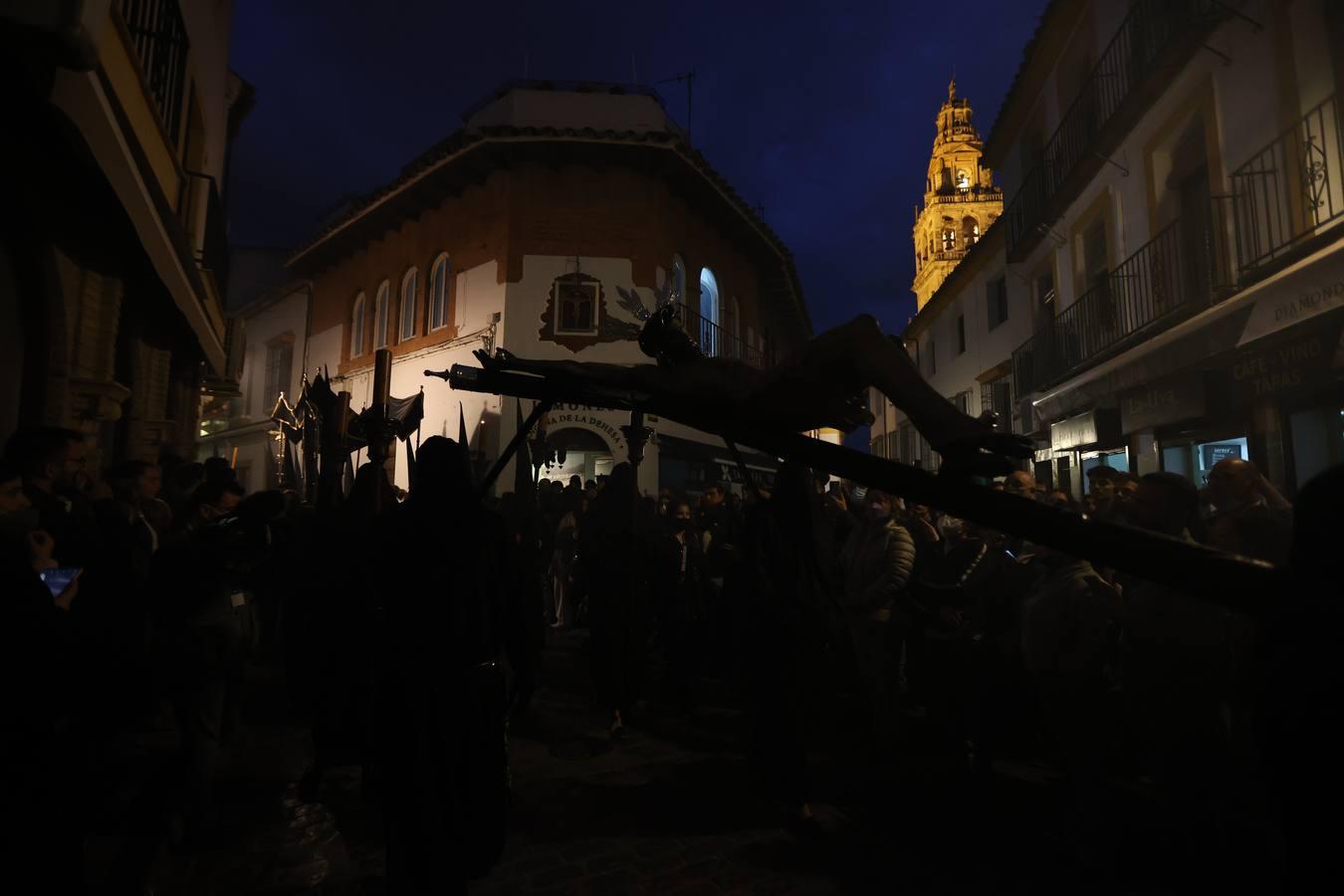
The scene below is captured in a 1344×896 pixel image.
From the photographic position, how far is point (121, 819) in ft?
6.76

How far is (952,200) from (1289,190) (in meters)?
46.5

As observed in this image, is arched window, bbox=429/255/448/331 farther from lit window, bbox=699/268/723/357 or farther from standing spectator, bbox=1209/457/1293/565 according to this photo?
standing spectator, bbox=1209/457/1293/565

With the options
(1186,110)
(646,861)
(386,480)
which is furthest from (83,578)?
(1186,110)

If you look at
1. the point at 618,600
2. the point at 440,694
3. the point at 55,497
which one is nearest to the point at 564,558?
the point at 618,600

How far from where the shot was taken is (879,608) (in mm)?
5625

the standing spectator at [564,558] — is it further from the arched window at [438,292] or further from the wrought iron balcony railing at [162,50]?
the arched window at [438,292]

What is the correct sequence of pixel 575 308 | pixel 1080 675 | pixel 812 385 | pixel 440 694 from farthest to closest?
pixel 575 308 → pixel 1080 675 → pixel 440 694 → pixel 812 385

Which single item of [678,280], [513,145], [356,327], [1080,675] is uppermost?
[513,145]

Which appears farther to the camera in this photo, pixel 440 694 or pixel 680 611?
pixel 680 611

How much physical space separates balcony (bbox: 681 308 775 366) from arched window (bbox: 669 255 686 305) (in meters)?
0.37

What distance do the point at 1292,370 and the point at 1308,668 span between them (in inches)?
308

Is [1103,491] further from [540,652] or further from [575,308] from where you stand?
[575,308]

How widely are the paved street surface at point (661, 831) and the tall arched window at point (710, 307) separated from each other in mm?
13526

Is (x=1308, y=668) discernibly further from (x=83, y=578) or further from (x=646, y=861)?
(x=83, y=578)
